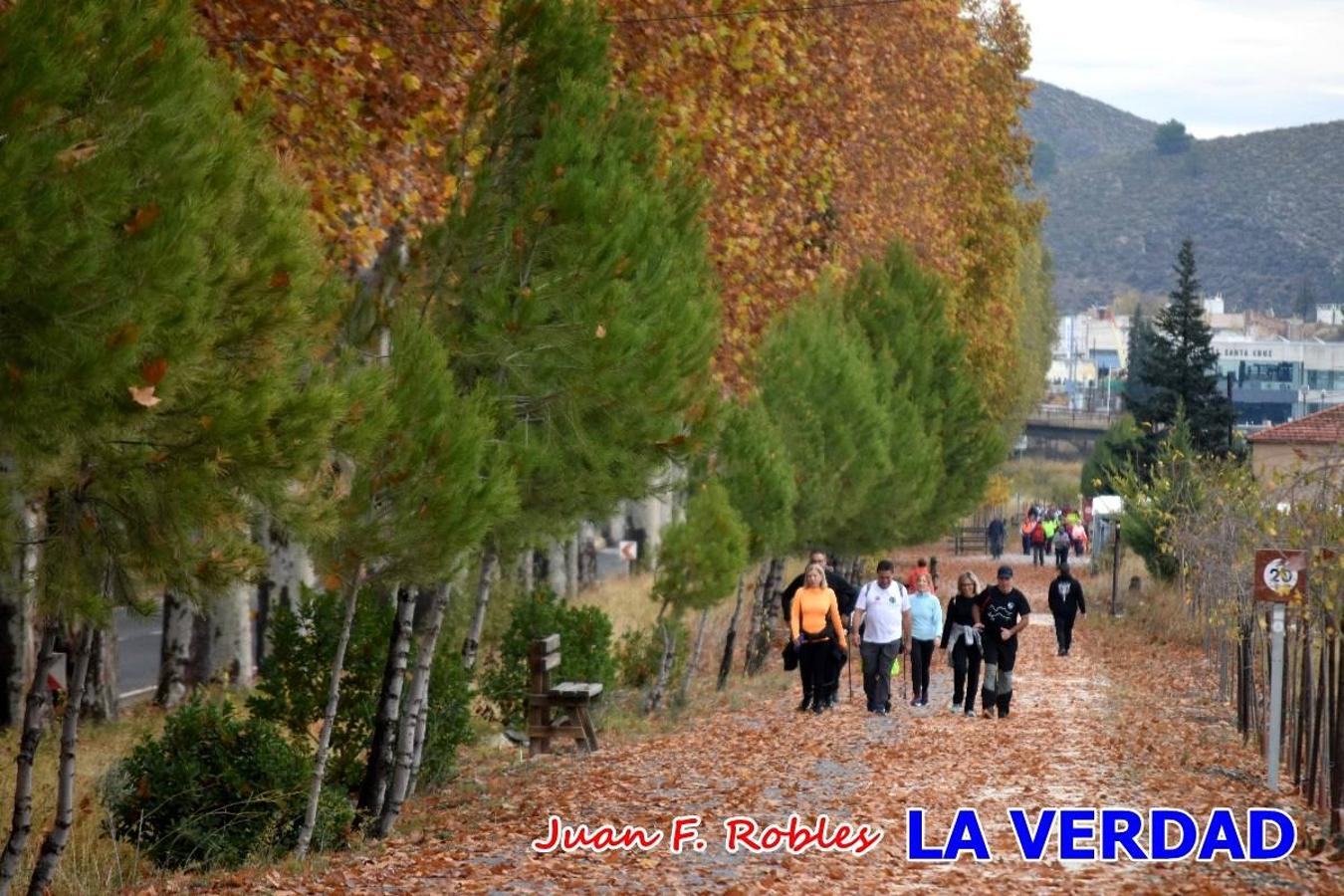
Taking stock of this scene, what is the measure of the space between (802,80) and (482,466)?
1592cm

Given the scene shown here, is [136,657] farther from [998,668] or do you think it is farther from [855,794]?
[855,794]

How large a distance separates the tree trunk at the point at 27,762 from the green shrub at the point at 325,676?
4.19 metres

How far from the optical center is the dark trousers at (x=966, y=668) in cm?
2228

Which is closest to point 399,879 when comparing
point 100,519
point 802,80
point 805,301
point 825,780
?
point 100,519

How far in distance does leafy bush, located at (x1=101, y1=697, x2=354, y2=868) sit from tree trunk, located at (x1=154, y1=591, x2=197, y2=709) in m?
9.85

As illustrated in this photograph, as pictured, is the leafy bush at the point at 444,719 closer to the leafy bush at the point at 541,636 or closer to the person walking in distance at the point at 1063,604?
the leafy bush at the point at 541,636

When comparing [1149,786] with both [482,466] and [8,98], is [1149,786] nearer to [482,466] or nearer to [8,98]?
[482,466]

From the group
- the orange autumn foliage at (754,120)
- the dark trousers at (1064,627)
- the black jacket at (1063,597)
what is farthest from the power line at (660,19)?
the dark trousers at (1064,627)

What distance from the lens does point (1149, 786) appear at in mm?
16547

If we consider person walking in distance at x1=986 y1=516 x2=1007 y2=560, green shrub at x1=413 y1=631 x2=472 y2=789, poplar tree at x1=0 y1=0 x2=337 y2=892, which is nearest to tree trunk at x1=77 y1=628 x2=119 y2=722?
green shrub at x1=413 y1=631 x2=472 y2=789

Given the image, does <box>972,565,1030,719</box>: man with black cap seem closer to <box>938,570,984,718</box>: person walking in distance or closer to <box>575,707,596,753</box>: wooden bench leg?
<box>938,570,984,718</box>: person walking in distance

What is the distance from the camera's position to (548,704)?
1969 centimetres

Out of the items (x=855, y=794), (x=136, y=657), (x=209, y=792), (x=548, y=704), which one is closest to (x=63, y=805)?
(x=209, y=792)

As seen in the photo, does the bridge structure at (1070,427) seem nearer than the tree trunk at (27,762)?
No
